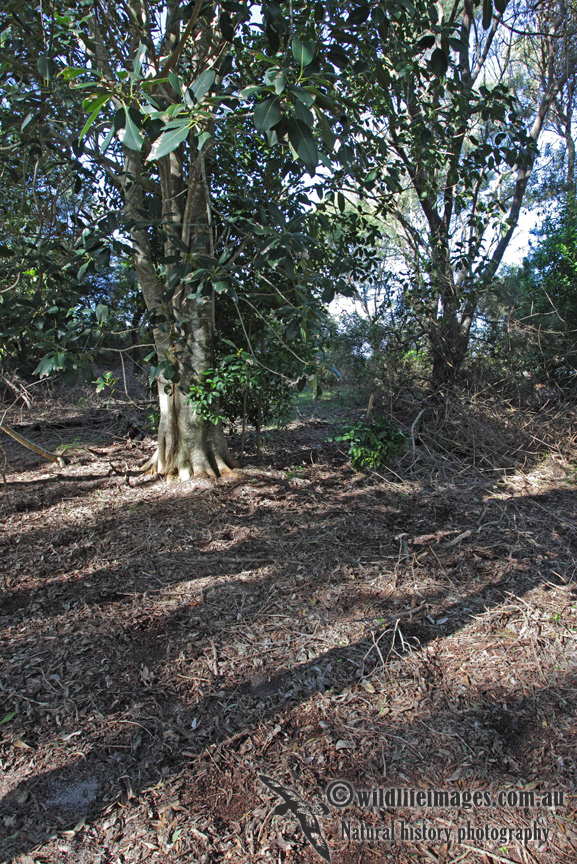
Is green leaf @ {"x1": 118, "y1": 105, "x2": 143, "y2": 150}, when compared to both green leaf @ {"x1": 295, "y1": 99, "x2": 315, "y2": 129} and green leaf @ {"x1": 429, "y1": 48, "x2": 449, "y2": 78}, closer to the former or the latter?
green leaf @ {"x1": 295, "y1": 99, "x2": 315, "y2": 129}

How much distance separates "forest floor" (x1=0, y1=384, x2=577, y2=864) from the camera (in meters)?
1.66

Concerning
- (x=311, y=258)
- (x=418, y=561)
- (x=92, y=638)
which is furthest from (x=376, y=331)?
(x=92, y=638)

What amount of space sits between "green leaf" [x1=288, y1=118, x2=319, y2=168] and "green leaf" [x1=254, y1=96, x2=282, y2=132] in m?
0.06

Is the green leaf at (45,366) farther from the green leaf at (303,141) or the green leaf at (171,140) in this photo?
the green leaf at (303,141)

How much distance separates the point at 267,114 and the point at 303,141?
14cm

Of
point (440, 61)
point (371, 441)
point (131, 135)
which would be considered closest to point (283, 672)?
point (131, 135)

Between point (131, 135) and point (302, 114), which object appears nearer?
point (302, 114)

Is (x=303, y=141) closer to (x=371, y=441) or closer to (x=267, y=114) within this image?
(x=267, y=114)

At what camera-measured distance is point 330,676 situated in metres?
2.33

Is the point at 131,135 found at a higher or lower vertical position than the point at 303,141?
higher

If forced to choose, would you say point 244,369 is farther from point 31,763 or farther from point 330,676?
point 31,763

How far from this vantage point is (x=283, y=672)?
2.37m

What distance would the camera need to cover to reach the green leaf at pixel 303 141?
5.69 feet

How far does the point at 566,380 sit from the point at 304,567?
445cm
